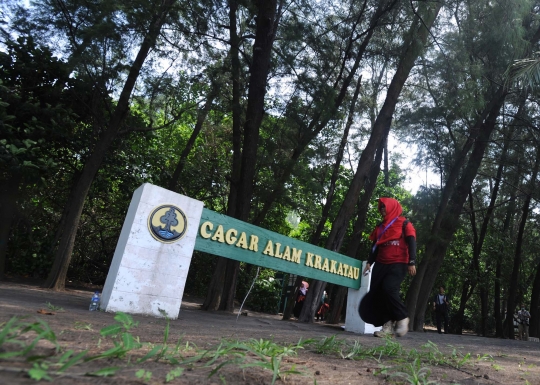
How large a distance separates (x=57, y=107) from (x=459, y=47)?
1010 cm

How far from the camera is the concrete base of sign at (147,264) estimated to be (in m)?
5.53

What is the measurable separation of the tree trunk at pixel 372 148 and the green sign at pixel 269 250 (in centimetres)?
243

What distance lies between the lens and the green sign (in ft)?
21.2

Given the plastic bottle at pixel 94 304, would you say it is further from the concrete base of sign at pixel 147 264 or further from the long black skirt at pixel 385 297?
the long black skirt at pixel 385 297

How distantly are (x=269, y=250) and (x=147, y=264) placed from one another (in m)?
2.20

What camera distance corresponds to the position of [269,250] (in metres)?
7.39

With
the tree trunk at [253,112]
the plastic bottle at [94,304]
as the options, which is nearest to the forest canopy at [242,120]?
the tree trunk at [253,112]

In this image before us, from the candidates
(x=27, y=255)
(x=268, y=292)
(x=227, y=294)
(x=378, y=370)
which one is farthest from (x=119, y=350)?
(x=268, y=292)

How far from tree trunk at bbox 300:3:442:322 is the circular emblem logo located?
19.9ft

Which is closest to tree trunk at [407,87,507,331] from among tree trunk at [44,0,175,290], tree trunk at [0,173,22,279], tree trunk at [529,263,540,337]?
tree trunk at [529,263,540,337]

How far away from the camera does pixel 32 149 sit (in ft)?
33.3

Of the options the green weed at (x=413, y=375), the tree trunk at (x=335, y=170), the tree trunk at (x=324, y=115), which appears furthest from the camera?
the tree trunk at (x=335, y=170)

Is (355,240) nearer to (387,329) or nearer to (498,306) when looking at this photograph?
(387,329)

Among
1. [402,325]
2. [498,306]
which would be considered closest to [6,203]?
[402,325]
